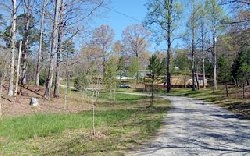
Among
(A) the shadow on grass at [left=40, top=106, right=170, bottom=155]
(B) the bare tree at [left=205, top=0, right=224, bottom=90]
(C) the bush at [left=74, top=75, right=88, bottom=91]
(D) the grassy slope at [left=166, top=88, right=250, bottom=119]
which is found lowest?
(A) the shadow on grass at [left=40, top=106, right=170, bottom=155]

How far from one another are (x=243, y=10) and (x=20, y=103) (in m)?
14.2

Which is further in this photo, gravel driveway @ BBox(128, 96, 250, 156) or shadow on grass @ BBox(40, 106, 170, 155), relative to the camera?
shadow on grass @ BBox(40, 106, 170, 155)

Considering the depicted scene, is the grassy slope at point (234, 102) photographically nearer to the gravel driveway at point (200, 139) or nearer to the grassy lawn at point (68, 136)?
the gravel driveway at point (200, 139)

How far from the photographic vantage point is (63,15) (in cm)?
2838

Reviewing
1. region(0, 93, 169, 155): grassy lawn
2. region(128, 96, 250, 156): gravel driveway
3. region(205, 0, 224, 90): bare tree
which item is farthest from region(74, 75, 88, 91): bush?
region(205, 0, 224, 90): bare tree

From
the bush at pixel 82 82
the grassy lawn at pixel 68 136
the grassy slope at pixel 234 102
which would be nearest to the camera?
the grassy lawn at pixel 68 136

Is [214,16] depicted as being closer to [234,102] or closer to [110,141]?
[234,102]

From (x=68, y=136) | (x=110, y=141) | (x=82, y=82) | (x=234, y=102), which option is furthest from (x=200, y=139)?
(x=234, y=102)

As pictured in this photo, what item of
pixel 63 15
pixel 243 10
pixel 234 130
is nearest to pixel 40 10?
pixel 63 15

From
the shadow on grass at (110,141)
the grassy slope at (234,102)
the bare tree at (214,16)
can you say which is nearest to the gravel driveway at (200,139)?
the shadow on grass at (110,141)

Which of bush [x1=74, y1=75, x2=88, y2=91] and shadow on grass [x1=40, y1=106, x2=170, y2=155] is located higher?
bush [x1=74, y1=75, x2=88, y2=91]

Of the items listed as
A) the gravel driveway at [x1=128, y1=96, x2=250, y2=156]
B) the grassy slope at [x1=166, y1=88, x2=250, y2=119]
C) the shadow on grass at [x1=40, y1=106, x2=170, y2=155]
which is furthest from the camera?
the grassy slope at [x1=166, y1=88, x2=250, y2=119]

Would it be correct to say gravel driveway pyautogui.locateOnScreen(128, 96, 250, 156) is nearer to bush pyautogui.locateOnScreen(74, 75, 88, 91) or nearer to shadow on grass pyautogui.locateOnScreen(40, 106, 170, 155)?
shadow on grass pyautogui.locateOnScreen(40, 106, 170, 155)

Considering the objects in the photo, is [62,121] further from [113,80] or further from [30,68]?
[30,68]
